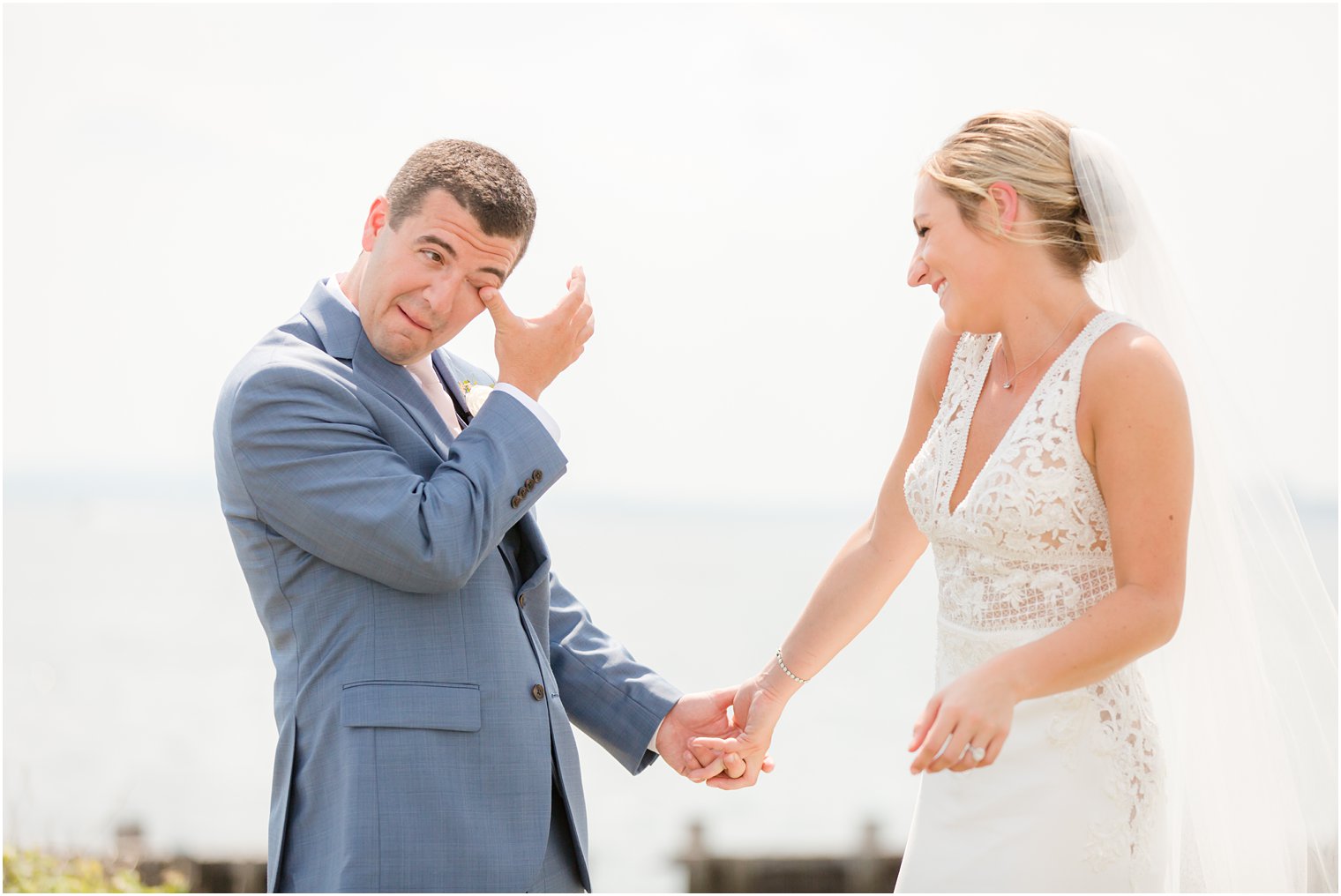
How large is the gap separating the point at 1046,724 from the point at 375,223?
1.99 metres

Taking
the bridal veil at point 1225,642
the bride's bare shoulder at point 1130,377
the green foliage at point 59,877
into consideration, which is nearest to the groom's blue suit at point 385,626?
the bride's bare shoulder at point 1130,377

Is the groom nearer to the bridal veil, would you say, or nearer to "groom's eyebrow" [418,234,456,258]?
"groom's eyebrow" [418,234,456,258]

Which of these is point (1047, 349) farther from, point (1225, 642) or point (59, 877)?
point (59, 877)

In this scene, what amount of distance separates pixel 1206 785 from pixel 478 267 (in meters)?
2.09

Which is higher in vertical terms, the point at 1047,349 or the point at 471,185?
the point at 471,185

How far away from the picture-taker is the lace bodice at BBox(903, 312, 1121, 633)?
2725mm

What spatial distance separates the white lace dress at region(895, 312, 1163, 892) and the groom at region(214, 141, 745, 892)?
3.12ft

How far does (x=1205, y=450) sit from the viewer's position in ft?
9.62

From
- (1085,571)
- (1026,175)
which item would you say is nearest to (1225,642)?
(1085,571)

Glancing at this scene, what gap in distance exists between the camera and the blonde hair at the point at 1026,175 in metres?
2.89

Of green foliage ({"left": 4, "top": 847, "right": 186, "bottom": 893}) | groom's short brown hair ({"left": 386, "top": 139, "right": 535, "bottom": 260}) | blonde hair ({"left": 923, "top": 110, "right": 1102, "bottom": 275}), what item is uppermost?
groom's short brown hair ({"left": 386, "top": 139, "right": 535, "bottom": 260})

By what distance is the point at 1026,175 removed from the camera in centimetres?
289

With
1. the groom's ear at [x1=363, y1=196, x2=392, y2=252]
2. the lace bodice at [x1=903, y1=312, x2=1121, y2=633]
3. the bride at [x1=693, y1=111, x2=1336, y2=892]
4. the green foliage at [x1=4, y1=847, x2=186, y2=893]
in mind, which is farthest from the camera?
the green foliage at [x1=4, y1=847, x2=186, y2=893]

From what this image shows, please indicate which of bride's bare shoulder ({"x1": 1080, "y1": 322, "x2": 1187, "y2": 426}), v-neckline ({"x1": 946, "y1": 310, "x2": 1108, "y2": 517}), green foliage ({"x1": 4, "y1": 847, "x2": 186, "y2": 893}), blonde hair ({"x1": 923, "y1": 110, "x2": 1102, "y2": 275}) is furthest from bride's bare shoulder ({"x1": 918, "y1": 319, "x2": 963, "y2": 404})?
green foliage ({"x1": 4, "y1": 847, "x2": 186, "y2": 893})
